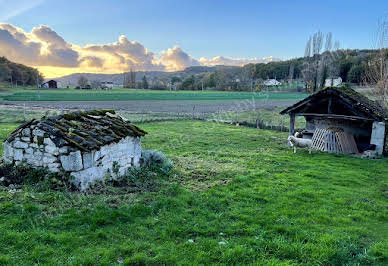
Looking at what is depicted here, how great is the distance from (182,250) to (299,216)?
3322 millimetres

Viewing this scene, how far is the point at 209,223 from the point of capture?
20.1ft

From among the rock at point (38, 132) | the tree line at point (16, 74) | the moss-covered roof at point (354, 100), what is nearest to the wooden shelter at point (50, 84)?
the tree line at point (16, 74)

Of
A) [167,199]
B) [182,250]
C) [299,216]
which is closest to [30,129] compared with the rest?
[167,199]

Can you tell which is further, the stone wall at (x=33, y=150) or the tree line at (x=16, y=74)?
the tree line at (x=16, y=74)

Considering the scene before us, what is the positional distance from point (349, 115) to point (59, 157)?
666 inches

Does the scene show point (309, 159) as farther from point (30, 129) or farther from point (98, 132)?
point (30, 129)

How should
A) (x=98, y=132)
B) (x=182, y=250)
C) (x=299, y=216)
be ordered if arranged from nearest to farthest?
(x=182, y=250)
(x=299, y=216)
(x=98, y=132)

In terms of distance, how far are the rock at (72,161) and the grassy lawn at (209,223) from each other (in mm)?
707

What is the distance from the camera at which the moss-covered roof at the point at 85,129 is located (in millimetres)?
7305

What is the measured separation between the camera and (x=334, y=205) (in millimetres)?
7504

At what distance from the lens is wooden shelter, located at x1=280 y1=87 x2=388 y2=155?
14633mm

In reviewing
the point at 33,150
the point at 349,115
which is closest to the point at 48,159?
the point at 33,150

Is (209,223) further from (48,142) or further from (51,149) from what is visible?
(48,142)

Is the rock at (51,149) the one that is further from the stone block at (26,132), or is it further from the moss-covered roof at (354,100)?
the moss-covered roof at (354,100)
